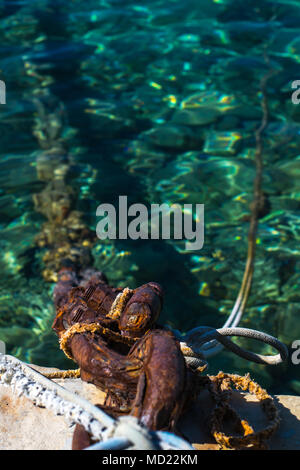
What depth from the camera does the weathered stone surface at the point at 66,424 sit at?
5.39ft

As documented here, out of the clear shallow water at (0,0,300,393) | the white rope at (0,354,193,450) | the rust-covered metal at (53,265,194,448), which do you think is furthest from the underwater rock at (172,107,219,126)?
the white rope at (0,354,193,450)

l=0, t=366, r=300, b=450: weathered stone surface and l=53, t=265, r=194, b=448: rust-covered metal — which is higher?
l=53, t=265, r=194, b=448: rust-covered metal

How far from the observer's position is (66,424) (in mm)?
1707

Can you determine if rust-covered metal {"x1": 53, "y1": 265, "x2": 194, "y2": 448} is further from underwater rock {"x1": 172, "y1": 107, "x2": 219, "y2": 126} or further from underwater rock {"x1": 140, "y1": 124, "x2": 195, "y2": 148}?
underwater rock {"x1": 172, "y1": 107, "x2": 219, "y2": 126}

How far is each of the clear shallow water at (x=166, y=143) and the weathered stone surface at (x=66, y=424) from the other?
113cm

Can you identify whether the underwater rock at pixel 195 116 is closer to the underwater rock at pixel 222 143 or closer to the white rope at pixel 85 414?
the underwater rock at pixel 222 143

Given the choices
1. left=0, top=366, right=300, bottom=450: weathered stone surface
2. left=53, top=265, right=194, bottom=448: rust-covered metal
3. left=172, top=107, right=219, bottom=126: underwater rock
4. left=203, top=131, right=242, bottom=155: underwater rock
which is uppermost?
left=172, top=107, right=219, bottom=126: underwater rock

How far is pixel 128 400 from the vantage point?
5.09 ft

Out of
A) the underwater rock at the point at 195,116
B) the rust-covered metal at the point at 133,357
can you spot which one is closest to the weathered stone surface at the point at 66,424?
the rust-covered metal at the point at 133,357

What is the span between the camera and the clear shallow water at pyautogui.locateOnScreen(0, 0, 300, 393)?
3482mm

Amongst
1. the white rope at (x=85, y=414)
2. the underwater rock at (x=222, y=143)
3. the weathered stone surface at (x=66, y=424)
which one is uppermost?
the underwater rock at (x=222, y=143)

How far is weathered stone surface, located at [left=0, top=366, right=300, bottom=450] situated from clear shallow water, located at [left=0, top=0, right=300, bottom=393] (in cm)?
113

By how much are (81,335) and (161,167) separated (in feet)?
10.2

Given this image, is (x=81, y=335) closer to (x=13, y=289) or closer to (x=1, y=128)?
(x=13, y=289)
